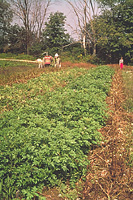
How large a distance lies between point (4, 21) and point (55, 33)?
31.1 feet

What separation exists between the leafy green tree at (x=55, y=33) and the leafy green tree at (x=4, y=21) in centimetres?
653

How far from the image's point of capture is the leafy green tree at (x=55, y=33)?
26812 mm

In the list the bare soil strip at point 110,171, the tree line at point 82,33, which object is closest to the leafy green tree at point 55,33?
the tree line at point 82,33

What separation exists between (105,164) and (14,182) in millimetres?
1468

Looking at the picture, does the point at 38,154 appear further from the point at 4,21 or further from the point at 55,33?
the point at 4,21

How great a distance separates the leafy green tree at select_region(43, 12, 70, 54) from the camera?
26812 millimetres

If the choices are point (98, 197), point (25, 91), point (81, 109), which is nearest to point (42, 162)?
point (98, 197)

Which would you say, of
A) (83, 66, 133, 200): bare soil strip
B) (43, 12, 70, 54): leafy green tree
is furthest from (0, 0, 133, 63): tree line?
(83, 66, 133, 200): bare soil strip

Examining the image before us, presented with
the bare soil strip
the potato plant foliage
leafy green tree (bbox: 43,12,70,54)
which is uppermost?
→ leafy green tree (bbox: 43,12,70,54)

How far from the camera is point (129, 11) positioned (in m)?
22.3

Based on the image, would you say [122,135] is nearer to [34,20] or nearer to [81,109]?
[81,109]

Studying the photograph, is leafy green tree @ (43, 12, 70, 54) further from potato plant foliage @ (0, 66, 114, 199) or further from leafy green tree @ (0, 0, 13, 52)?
potato plant foliage @ (0, 66, 114, 199)

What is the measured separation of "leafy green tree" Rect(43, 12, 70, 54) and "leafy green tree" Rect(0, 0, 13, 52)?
653cm

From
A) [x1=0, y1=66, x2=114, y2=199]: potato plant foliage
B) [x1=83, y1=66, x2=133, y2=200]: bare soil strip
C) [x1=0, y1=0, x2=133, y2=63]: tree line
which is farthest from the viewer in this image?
[x1=0, y1=0, x2=133, y2=63]: tree line
